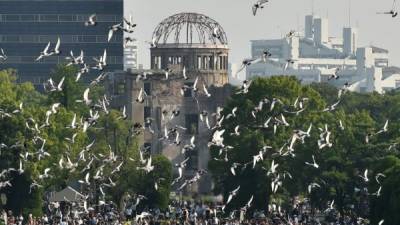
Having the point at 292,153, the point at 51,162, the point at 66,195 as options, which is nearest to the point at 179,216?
the point at 292,153

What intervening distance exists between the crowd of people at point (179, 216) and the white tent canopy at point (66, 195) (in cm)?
122

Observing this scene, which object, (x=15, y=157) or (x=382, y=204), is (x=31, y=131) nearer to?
(x=15, y=157)

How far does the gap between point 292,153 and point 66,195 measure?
20.6 m

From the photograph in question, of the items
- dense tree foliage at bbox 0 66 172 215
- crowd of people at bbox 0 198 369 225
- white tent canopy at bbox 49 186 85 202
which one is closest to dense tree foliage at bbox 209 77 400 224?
crowd of people at bbox 0 198 369 225

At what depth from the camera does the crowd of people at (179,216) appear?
148750mm

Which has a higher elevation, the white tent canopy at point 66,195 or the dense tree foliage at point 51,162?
the dense tree foliage at point 51,162

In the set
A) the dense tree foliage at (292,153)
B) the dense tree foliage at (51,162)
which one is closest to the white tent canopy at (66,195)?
the dense tree foliage at (51,162)

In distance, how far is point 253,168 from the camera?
549 feet

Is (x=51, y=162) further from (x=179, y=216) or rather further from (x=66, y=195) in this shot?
(x=179, y=216)

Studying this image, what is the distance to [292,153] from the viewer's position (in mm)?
164750

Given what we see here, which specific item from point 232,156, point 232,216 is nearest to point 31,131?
point 232,156

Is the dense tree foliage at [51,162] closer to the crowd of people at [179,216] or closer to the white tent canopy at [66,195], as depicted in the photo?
the white tent canopy at [66,195]

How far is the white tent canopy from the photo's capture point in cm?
17252

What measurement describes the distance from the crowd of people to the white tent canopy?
122 cm
